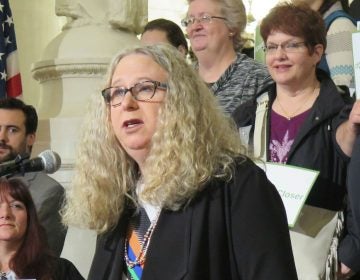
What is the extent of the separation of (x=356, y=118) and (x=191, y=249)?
1075mm

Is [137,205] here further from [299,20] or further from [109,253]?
[299,20]

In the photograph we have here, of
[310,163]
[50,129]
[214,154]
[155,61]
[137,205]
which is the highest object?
[155,61]

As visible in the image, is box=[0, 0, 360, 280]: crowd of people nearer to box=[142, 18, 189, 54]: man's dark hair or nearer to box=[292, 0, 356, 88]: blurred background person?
box=[292, 0, 356, 88]: blurred background person

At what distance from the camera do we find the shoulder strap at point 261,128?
290 cm

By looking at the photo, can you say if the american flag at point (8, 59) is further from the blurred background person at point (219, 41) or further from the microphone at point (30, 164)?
the microphone at point (30, 164)

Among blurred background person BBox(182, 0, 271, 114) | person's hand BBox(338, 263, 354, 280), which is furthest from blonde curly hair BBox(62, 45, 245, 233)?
blurred background person BBox(182, 0, 271, 114)

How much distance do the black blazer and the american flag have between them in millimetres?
3544

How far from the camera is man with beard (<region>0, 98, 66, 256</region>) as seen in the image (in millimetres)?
3527

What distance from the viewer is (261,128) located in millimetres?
2949

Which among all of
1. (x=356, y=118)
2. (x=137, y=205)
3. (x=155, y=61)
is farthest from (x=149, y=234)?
(x=356, y=118)

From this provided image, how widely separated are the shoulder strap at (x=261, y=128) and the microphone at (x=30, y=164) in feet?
3.09

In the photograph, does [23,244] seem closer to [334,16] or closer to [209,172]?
[209,172]

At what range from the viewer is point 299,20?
3008mm

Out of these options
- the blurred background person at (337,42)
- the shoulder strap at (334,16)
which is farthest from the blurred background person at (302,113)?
the shoulder strap at (334,16)
